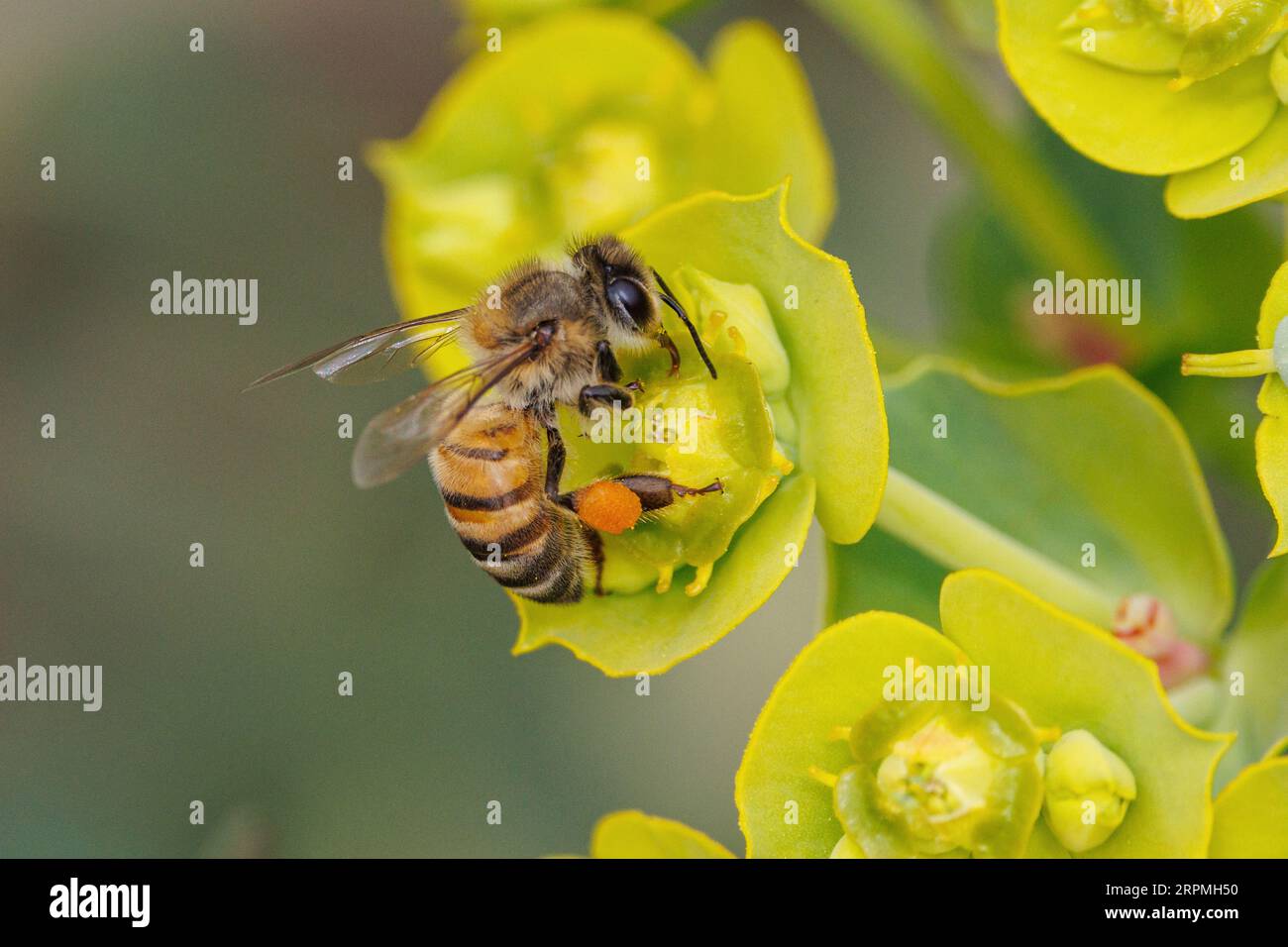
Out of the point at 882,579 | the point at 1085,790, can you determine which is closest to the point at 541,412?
the point at 882,579

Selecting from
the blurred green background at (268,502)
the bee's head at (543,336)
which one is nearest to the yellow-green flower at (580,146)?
the bee's head at (543,336)

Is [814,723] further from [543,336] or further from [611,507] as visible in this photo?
[543,336]

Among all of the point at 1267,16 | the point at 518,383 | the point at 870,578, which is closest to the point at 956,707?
the point at 870,578

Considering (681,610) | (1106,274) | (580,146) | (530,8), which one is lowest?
(681,610)

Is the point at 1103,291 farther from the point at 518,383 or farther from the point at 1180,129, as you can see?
the point at 518,383

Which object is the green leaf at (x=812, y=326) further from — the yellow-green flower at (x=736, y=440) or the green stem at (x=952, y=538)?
the green stem at (x=952, y=538)
